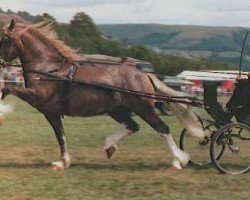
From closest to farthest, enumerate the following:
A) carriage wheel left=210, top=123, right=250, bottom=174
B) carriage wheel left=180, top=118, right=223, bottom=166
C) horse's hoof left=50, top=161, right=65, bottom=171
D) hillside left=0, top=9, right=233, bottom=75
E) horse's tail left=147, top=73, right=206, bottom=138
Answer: carriage wheel left=210, top=123, right=250, bottom=174, horse's hoof left=50, top=161, right=65, bottom=171, horse's tail left=147, top=73, right=206, bottom=138, carriage wheel left=180, top=118, right=223, bottom=166, hillside left=0, top=9, right=233, bottom=75

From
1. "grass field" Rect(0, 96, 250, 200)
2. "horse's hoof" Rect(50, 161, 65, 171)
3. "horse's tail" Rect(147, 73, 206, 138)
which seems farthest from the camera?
"horse's tail" Rect(147, 73, 206, 138)

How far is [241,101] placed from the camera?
970 cm

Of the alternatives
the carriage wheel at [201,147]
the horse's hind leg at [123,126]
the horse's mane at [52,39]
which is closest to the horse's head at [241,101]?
the carriage wheel at [201,147]

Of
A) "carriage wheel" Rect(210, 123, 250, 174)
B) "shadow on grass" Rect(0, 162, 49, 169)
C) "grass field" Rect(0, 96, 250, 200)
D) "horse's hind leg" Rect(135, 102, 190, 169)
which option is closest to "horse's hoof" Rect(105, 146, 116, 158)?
"grass field" Rect(0, 96, 250, 200)

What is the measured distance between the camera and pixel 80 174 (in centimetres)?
924

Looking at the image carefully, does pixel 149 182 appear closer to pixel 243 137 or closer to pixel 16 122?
pixel 243 137

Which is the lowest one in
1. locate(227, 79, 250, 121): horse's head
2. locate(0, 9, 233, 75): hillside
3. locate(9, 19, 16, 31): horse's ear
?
locate(0, 9, 233, 75): hillside

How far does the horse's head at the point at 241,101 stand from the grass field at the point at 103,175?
1040mm

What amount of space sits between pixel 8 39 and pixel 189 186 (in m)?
3.95

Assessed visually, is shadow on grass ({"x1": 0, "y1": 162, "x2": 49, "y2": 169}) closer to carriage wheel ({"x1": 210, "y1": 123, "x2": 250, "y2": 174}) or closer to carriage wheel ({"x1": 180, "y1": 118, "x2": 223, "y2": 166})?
carriage wheel ({"x1": 180, "y1": 118, "x2": 223, "y2": 166})

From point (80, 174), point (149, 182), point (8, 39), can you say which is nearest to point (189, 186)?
point (149, 182)

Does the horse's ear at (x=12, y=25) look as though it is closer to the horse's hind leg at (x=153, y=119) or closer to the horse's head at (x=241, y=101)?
the horse's hind leg at (x=153, y=119)

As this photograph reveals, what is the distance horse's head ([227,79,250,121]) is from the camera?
951cm

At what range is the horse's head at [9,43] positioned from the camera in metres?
9.97
